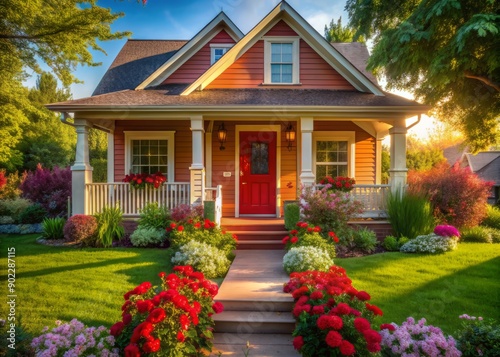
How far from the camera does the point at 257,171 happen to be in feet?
33.0

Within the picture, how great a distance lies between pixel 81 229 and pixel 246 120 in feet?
17.1

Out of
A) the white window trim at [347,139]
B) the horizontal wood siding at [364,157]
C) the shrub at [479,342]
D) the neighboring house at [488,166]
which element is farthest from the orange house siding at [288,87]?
the neighboring house at [488,166]

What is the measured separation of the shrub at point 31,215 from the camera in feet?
35.6

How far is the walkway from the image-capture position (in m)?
3.62

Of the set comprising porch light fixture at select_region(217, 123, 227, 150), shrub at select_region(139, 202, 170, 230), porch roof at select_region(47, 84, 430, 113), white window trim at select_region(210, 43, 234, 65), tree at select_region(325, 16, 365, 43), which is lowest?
shrub at select_region(139, 202, 170, 230)

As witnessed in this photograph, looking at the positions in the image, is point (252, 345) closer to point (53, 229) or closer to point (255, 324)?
point (255, 324)

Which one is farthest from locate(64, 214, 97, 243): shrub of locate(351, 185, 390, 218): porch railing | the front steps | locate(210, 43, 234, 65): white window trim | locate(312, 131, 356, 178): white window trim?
locate(351, 185, 390, 218): porch railing

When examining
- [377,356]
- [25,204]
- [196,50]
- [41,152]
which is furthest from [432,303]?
[41,152]

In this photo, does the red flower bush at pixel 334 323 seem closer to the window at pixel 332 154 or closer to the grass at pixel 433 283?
the grass at pixel 433 283

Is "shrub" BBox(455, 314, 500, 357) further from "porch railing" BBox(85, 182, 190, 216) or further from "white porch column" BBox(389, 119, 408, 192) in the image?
"porch railing" BBox(85, 182, 190, 216)

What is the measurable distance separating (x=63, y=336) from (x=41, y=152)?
24.9 meters

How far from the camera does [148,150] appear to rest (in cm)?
1016

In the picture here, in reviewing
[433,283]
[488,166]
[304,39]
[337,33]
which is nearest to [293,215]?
[433,283]

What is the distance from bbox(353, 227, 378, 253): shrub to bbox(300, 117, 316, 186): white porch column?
1702 millimetres
